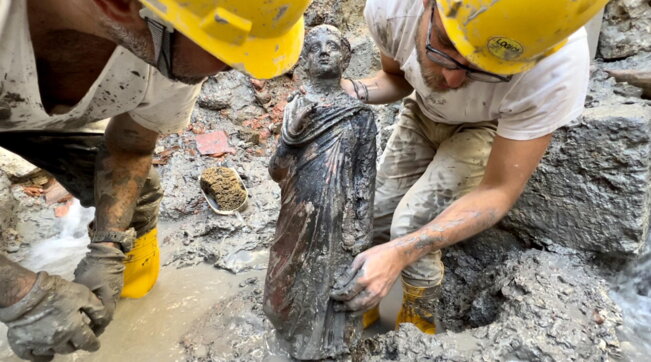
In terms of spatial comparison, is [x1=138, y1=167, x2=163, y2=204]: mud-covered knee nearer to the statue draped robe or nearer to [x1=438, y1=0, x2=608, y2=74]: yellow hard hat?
the statue draped robe

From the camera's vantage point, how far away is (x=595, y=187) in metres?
2.16

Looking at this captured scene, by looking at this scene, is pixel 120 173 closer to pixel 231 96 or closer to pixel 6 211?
pixel 6 211

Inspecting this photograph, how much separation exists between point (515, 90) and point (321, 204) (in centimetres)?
88

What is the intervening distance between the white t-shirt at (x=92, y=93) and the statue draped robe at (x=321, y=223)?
522 millimetres

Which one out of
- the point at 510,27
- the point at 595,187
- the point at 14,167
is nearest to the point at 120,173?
the point at 510,27

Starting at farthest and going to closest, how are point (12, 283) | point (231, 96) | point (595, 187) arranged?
point (231, 96), point (595, 187), point (12, 283)

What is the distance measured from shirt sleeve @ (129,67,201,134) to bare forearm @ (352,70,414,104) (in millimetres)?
839

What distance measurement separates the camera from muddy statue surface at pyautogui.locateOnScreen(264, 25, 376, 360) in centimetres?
159

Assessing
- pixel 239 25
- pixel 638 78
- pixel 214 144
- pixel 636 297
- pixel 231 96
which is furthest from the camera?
pixel 231 96

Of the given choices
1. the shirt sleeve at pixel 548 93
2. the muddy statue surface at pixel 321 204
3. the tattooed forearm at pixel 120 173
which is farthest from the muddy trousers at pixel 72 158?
the shirt sleeve at pixel 548 93

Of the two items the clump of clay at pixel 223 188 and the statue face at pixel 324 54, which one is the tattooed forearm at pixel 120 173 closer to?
the statue face at pixel 324 54

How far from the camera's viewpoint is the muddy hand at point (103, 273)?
1647 millimetres

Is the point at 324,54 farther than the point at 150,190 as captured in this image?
No

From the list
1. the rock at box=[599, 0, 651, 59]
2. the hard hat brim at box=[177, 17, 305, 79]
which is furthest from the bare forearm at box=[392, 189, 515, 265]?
the rock at box=[599, 0, 651, 59]
